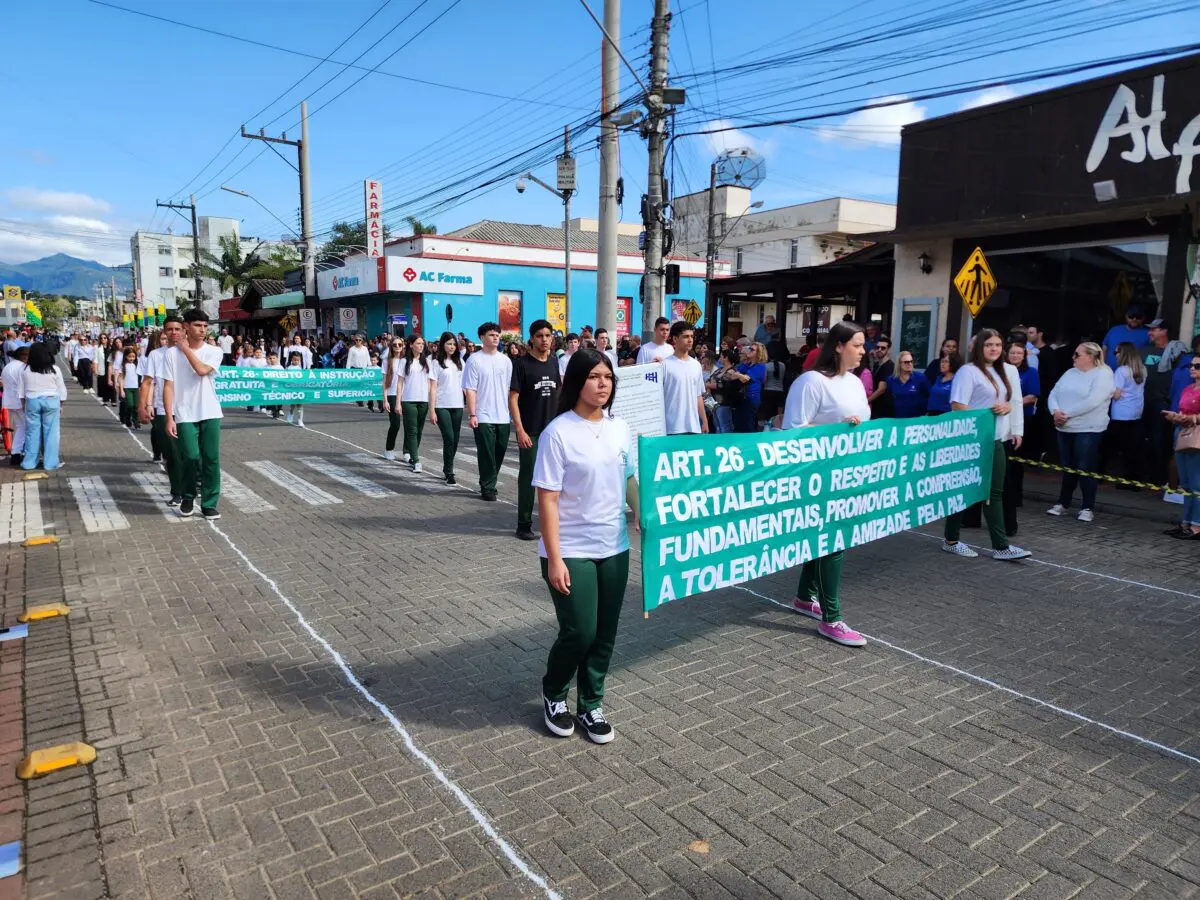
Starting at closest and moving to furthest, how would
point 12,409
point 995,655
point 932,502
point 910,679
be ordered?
point 910,679, point 995,655, point 932,502, point 12,409

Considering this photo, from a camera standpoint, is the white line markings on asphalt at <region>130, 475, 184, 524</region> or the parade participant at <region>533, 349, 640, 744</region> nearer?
the parade participant at <region>533, 349, 640, 744</region>

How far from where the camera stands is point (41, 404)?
36.2 ft

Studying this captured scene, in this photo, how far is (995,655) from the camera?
4930 millimetres

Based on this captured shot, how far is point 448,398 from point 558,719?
7159mm

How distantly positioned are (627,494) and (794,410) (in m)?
1.77

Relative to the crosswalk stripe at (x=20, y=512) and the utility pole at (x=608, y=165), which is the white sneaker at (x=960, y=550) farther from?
the crosswalk stripe at (x=20, y=512)

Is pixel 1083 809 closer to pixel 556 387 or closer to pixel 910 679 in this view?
pixel 910 679

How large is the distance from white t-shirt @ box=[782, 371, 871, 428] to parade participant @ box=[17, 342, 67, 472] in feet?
33.5

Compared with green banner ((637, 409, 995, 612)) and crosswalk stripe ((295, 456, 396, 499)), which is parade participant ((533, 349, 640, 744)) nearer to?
green banner ((637, 409, 995, 612))

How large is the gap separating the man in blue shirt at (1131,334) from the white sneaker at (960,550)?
5.38m

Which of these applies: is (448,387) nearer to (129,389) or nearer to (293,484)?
(293,484)

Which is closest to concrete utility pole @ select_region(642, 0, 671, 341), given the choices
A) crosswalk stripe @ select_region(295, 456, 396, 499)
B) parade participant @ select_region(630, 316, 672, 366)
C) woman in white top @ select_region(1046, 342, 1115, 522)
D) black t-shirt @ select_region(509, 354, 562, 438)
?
parade participant @ select_region(630, 316, 672, 366)

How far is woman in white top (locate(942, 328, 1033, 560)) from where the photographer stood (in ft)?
22.6

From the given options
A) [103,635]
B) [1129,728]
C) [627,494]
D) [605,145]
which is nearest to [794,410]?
[627,494]
